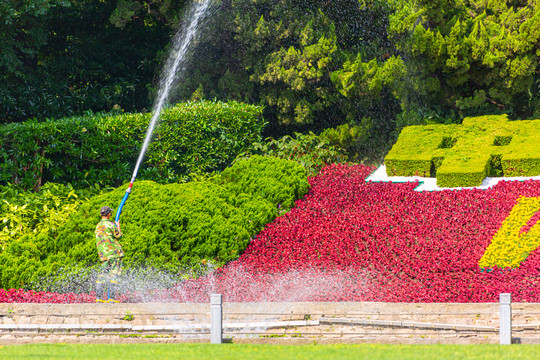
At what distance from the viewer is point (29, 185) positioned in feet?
50.0

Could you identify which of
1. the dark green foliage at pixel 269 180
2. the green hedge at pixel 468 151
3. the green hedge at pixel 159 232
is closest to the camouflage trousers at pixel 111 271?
the green hedge at pixel 159 232

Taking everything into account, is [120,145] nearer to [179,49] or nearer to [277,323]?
[179,49]

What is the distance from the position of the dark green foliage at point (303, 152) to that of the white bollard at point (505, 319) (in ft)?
27.3

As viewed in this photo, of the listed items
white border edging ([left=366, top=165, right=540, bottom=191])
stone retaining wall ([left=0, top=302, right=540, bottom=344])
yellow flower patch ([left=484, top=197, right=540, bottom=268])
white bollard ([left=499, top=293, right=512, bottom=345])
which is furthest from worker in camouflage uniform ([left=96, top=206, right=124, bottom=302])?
white border edging ([left=366, top=165, right=540, bottom=191])

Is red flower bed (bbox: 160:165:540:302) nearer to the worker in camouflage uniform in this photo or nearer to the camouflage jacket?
the worker in camouflage uniform

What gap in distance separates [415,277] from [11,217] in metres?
7.30

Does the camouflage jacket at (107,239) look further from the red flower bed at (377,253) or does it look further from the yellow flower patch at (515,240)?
the yellow flower patch at (515,240)

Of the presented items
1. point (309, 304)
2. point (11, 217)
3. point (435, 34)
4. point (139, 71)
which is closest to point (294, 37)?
point (435, 34)

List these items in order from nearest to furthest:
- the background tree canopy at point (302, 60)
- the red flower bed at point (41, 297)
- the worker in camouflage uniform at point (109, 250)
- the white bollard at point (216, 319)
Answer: the white bollard at point (216, 319)
the worker in camouflage uniform at point (109, 250)
the red flower bed at point (41, 297)
the background tree canopy at point (302, 60)

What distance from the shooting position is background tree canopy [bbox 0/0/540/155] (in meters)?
18.0

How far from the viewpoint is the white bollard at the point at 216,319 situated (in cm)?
802

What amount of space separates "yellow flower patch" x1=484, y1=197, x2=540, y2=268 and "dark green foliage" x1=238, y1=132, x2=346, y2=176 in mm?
4903

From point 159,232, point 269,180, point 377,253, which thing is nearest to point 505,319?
point 377,253

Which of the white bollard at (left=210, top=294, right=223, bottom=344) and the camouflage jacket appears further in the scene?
the camouflage jacket
